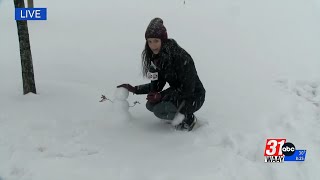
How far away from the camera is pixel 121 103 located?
372 cm

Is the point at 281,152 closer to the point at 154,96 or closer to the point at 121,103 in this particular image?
the point at 154,96

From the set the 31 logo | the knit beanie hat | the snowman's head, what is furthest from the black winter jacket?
the 31 logo

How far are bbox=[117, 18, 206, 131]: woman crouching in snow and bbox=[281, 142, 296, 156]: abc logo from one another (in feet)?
2.95

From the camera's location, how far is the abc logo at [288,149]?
Result: 328 cm

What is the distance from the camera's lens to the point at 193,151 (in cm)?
327

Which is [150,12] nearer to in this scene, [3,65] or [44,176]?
[3,65]

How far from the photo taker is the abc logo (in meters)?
3.28

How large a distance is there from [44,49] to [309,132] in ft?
14.9

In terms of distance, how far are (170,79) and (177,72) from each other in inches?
5.6

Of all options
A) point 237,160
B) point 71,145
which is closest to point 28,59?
point 71,145

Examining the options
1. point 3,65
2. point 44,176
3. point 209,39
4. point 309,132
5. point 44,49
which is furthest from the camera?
point 209,39

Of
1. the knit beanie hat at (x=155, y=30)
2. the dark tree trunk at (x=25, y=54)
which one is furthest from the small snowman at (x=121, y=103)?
the dark tree trunk at (x=25, y=54)

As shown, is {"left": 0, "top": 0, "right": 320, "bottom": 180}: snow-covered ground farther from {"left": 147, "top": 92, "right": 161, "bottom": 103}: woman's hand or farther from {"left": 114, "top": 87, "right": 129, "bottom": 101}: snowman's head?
{"left": 147, "top": 92, "right": 161, "bottom": 103}: woman's hand

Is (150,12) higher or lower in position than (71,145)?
higher
